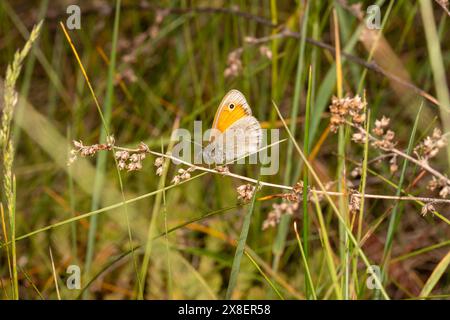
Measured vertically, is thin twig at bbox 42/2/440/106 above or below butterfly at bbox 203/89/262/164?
above

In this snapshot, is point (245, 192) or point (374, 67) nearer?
point (245, 192)

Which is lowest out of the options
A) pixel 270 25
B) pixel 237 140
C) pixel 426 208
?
Result: pixel 426 208

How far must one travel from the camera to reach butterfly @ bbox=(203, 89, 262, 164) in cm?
167

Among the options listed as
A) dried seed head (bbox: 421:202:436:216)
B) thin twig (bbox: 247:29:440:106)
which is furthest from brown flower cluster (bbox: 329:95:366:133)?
thin twig (bbox: 247:29:440:106)

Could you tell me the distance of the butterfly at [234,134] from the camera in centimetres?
167

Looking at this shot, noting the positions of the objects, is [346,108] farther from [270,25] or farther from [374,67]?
[270,25]

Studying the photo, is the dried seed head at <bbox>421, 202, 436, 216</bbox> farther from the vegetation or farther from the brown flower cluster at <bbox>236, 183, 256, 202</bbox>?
the brown flower cluster at <bbox>236, 183, 256, 202</bbox>

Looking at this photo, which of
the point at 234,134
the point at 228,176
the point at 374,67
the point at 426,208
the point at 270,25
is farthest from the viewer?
the point at 228,176

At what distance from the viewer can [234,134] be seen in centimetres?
168

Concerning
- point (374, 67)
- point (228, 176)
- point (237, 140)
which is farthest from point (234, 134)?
point (228, 176)

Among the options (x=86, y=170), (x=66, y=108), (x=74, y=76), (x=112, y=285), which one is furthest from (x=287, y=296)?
(x=74, y=76)

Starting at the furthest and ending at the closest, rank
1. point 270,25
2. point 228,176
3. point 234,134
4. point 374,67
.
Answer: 1. point 228,176
2. point 270,25
3. point 374,67
4. point 234,134

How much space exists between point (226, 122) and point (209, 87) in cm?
125
